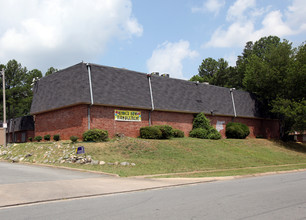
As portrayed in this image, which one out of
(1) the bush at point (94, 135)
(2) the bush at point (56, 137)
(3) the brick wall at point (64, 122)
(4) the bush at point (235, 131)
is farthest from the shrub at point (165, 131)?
(4) the bush at point (235, 131)

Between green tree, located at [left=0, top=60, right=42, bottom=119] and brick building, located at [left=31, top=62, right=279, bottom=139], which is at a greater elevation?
green tree, located at [left=0, top=60, right=42, bottom=119]

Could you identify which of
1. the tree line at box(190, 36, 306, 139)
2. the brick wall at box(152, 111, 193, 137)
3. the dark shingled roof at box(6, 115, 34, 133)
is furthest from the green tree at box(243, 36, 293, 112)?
the dark shingled roof at box(6, 115, 34, 133)

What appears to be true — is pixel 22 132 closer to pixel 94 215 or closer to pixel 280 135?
pixel 280 135

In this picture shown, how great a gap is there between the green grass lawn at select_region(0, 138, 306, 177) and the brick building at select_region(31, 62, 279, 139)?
3.14m

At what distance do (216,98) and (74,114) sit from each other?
17412mm

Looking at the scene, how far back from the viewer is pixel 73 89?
27.6m

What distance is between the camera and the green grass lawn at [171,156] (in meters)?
18.9

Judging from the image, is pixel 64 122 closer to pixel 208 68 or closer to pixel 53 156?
pixel 53 156

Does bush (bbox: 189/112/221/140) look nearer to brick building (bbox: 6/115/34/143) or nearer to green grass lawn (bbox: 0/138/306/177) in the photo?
green grass lawn (bbox: 0/138/306/177)

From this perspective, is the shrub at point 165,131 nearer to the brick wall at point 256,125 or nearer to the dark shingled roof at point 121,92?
the dark shingled roof at point 121,92

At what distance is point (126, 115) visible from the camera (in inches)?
1140

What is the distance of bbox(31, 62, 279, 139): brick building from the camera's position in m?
27.1

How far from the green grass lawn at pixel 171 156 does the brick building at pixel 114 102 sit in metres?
3.14

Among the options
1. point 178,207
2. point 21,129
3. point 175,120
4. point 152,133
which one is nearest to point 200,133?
point 175,120
